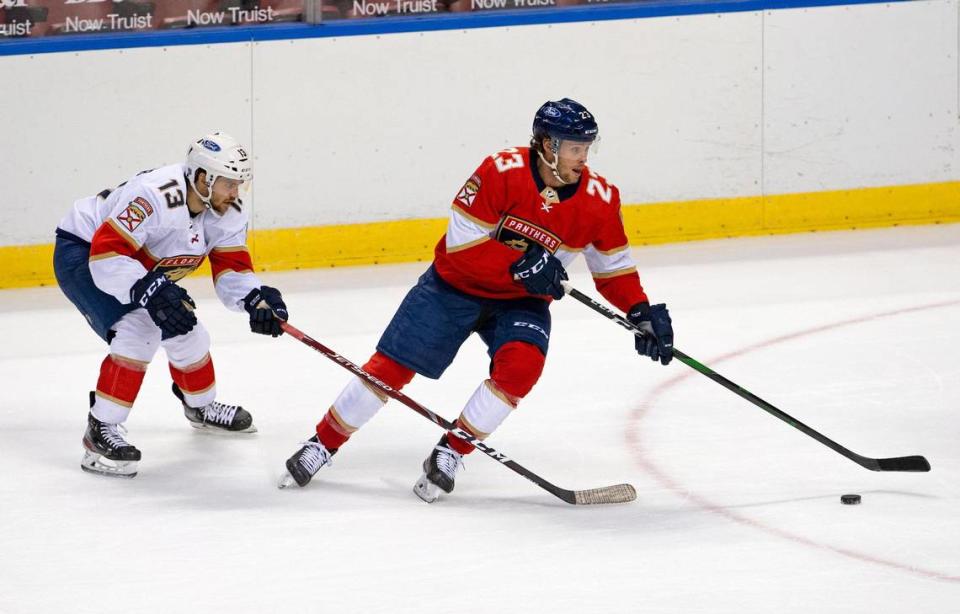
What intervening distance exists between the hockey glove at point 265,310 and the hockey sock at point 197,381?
1.18ft

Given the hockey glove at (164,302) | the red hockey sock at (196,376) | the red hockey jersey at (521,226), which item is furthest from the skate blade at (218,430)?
the red hockey jersey at (521,226)

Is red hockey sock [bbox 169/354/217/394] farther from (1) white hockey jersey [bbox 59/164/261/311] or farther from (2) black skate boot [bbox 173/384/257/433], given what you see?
(1) white hockey jersey [bbox 59/164/261/311]

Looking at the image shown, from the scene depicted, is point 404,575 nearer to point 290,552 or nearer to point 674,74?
point 290,552

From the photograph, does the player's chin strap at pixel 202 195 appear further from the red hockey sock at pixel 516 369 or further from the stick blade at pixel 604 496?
the stick blade at pixel 604 496

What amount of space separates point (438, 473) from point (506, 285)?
20.4 inches

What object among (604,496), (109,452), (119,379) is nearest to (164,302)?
(119,379)

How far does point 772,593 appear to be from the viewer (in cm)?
353

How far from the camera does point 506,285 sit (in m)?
4.30

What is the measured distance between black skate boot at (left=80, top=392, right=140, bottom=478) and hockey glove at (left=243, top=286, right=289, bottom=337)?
0.48m

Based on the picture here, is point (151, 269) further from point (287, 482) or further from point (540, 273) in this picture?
point (540, 273)

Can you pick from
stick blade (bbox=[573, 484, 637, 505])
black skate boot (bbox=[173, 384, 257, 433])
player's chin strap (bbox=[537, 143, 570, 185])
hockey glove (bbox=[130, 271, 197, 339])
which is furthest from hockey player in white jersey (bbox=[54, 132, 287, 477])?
stick blade (bbox=[573, 484, 637, 505])

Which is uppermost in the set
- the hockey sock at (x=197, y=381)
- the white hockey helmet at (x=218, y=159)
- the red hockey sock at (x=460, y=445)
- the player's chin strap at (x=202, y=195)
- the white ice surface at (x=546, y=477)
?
the white hockey helmet at (x=218, y=159)

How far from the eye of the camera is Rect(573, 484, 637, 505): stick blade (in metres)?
4.16

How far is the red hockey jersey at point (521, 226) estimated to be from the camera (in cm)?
418
